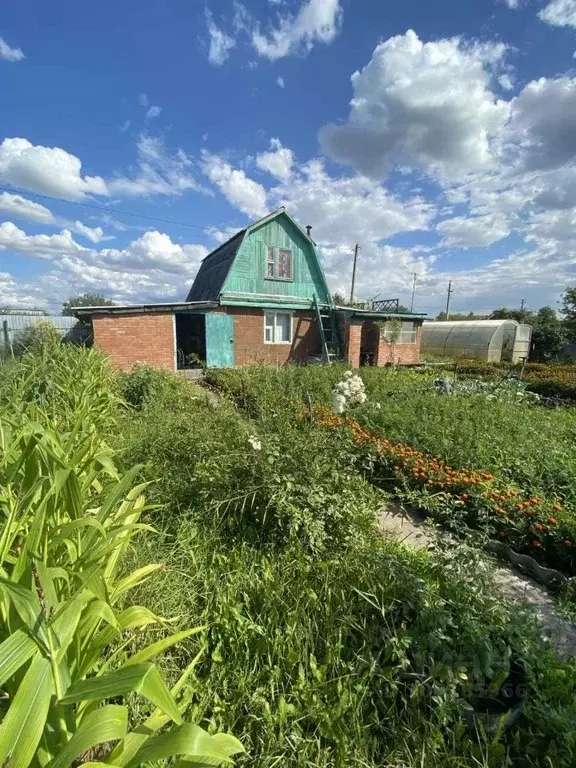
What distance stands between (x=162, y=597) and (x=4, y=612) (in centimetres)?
112

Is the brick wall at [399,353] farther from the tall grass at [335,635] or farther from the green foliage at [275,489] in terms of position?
the tall grass at [335,635]

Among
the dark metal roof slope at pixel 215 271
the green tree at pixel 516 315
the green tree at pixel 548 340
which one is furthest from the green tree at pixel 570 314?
the dark metal roof slope at pixel 215 271

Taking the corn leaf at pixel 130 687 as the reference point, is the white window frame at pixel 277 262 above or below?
above

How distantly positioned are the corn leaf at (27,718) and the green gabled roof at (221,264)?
1192 cm

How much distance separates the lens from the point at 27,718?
30.0 inches

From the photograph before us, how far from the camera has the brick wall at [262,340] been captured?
40.5ft

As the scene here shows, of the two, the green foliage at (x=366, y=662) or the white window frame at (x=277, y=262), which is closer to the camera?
the green foliage at (x=366, y=662)

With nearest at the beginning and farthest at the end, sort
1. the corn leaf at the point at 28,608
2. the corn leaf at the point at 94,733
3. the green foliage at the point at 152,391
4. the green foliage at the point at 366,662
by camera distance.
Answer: the corn leaf at the point at 94,733, the corn leaf at the point at 28,608, the green foliage at the point at 366,662, the green foliage at the point at 152,391

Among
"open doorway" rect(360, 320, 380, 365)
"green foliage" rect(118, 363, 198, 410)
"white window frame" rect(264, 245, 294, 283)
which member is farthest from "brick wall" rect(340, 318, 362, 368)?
"green foliage" rect(118, 363, 198, 410)

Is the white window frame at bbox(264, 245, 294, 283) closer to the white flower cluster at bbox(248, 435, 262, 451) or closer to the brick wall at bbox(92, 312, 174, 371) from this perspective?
the brick wall at bbox(92, 312, 174, 371)

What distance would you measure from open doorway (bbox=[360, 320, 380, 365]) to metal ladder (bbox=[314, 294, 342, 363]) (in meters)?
1.26

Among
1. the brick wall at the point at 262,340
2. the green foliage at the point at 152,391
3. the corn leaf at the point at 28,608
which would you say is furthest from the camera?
the brick wall at the point at 262,340

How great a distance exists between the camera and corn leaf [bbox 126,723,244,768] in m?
0.78

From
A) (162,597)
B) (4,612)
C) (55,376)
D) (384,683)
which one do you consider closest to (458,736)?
(384,683)
